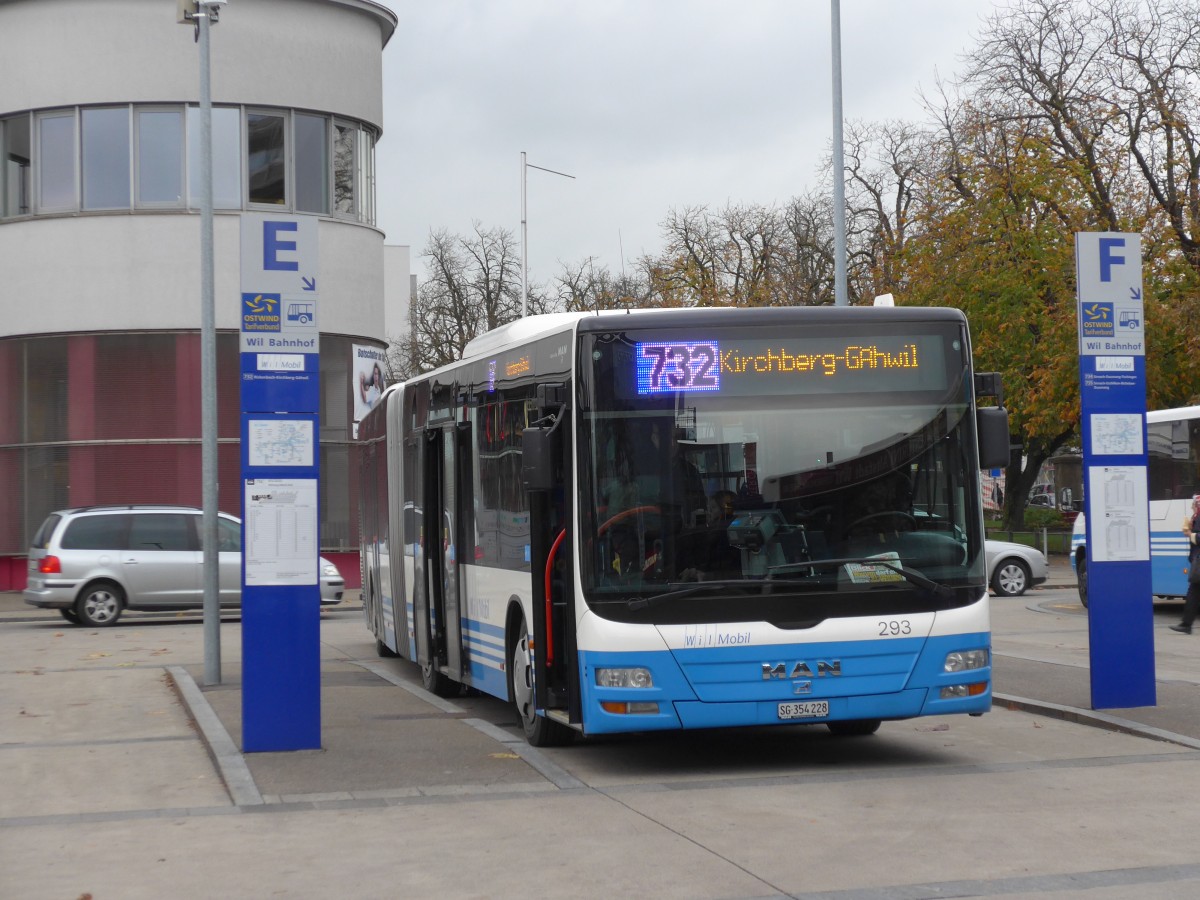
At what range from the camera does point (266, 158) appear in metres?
33.6

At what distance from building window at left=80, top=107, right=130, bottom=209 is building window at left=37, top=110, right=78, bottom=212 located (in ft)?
1.00

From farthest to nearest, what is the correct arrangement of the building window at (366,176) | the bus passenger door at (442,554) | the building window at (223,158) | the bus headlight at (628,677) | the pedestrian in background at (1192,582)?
the building window at (366,176) → the building window at (223,158) → the pedestrian in background at (1192,582) → the bus passenger door at (442,554) → the bus headlight at (628,677)

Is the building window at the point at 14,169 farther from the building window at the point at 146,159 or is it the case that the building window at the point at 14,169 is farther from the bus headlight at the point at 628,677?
the bus headlight at the point at 628,677

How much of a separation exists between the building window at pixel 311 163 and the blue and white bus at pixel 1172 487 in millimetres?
17670

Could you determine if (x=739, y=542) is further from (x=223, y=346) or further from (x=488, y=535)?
(x=223, y=346)

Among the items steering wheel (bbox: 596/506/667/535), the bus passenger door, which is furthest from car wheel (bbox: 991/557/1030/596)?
steering wheel (bbox: 596/506/667/535)

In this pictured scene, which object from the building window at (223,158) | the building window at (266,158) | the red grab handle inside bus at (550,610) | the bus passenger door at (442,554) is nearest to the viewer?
the red grab handle inside bus at (550,610)

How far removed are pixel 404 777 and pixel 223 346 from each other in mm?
25116

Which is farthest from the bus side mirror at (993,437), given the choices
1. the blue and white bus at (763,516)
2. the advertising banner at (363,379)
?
the advertising banner at (363,379)

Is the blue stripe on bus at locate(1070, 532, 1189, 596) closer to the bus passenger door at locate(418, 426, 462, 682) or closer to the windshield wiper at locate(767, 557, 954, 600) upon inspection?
the bus passenger door at locate(418, 426, 462, 682)

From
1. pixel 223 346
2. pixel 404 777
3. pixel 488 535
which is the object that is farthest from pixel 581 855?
pixel 223 346

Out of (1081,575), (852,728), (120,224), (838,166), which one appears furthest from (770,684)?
(120,224)

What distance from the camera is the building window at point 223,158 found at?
108 ft

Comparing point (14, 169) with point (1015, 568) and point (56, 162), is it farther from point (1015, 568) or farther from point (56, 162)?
point (1015, 568)
